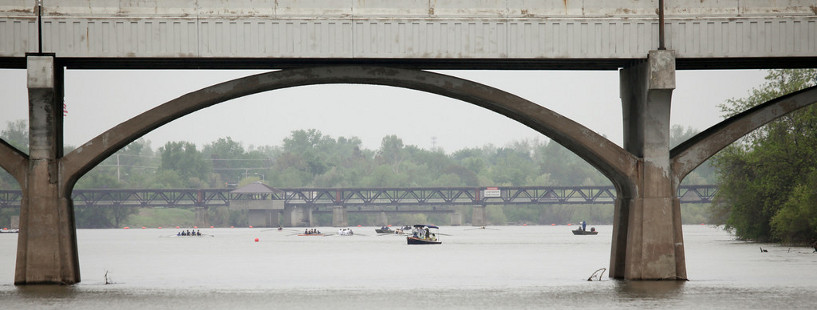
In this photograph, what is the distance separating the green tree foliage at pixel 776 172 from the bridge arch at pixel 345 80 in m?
31.4

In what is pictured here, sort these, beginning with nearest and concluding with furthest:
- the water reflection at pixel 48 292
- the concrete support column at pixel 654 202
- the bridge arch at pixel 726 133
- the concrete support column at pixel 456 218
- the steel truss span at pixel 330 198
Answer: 1. the water reflection at pixel 48 292
2. the concrete support column at pixel 654 202
3. the bridge arch at pixel 726 133
4. the steel truss span at pixel 330 198
5. the concrete support column at pixel 456 218

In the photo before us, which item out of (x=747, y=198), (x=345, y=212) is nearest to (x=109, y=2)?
(x=747, y=198)

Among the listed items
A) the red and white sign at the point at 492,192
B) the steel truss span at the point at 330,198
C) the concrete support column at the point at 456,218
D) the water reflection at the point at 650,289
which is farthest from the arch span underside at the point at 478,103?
the concrete support column at the point at 456,218

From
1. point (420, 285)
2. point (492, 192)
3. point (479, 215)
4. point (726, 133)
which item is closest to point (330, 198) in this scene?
point (479, 215)

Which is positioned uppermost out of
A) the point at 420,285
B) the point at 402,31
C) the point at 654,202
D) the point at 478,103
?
the point at 402,31

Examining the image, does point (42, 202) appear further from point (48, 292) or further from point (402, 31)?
point (402, 31)

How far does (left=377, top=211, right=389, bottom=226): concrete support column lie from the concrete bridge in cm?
14872

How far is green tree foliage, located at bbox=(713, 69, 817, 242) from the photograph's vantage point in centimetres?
6412

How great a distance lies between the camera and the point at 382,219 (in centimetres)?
18475

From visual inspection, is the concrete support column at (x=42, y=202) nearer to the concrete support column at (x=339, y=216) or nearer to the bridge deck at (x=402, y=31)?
the bridge deck at (x=402, y=31)

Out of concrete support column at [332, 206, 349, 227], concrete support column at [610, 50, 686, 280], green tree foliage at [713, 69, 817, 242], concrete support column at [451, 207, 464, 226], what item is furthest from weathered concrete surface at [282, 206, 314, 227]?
concrete support column at [610, 50, 686, 280]

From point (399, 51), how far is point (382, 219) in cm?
15215

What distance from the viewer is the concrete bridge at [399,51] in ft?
107

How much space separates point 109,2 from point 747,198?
46266 mm
